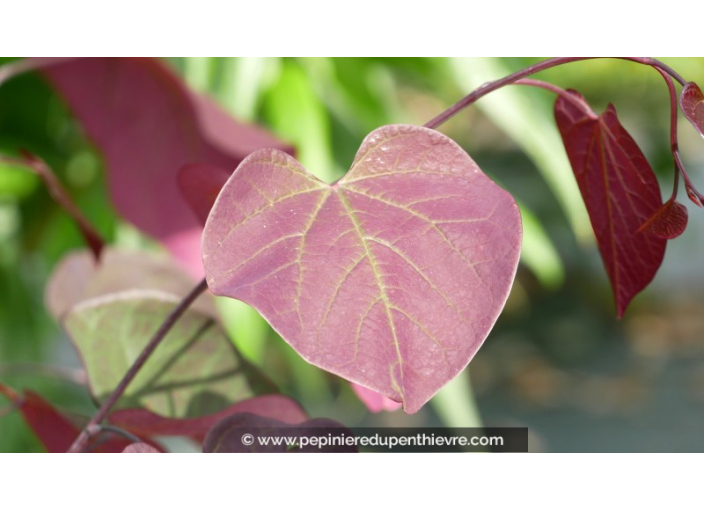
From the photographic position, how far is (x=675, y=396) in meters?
2.26

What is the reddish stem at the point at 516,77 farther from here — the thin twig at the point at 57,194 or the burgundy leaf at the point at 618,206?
the thin twig at the point at 57,194

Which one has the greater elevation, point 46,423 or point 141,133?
point 141,133

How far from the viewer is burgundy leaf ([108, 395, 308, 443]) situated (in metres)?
0.18

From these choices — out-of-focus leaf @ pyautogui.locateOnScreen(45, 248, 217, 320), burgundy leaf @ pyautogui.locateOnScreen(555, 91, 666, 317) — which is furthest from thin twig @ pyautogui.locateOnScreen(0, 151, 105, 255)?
burgundy leaf @ pyautogui.locateOnScreen(555, 91, 666, 317)

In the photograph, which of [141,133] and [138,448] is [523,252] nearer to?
[141,133]

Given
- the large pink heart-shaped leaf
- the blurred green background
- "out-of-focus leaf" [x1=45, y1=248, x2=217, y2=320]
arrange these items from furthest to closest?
the blurred green background, "out-of-focus leaf" [x1=45, y1=248, x2=217, y2=320], the large pink heart-shaped leaf

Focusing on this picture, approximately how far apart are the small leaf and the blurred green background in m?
0.14

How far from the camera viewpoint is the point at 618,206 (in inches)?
6.4

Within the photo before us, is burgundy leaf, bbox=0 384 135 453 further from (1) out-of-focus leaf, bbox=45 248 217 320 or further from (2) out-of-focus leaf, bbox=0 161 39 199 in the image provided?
(2) out-of-focus leaf, bbox=0 161 39 199

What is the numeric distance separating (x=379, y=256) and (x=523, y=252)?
29.3 inches

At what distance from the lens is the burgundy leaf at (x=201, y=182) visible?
7.0 inches

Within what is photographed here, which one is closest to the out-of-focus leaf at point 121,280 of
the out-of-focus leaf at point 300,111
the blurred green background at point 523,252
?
the blurred green background at point 523,252

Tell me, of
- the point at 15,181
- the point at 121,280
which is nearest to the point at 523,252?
the point at 15,181

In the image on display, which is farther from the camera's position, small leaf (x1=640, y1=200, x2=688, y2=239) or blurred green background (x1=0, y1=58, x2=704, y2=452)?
blurred green background (x1=0, y1=58, x2=704, y2=452)
